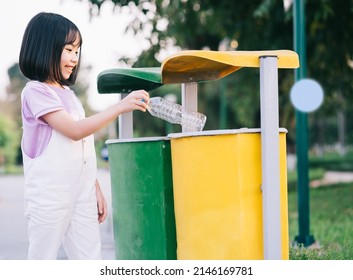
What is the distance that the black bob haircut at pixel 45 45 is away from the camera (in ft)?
9.56

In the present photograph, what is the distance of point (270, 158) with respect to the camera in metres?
3.02

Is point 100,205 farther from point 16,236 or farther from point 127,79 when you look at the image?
point 16,236

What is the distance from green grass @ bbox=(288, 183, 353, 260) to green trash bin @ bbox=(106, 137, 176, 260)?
134 centimetres

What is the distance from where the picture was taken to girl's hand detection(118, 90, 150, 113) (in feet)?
9.48

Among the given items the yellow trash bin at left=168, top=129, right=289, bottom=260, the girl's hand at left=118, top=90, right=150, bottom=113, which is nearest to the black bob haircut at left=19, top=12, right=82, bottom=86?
the girl's hand at left=118, top=90, right=150, bottom=113

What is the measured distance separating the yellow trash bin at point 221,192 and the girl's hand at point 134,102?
28cm

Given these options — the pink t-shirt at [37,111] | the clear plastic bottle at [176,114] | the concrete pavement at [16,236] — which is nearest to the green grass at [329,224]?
the clear plastic bottle at [176,114]

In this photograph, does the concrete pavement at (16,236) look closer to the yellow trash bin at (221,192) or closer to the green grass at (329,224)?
the green grass at (329,224)

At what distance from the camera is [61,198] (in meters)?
2.81

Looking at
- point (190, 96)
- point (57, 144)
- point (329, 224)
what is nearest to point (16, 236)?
point (329, 224)

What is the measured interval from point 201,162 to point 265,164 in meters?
0.31

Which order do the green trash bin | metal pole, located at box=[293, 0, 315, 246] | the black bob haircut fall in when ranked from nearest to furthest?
the black bob haircut
the green trash bin
metal pole, located at box=[293, 0, 315, 246]

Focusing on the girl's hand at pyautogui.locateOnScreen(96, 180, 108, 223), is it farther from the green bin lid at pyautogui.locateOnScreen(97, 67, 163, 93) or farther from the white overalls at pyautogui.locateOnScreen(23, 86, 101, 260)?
the green bin lid at pyautogui.locateOnScreen(97, 67, 163, 93)
